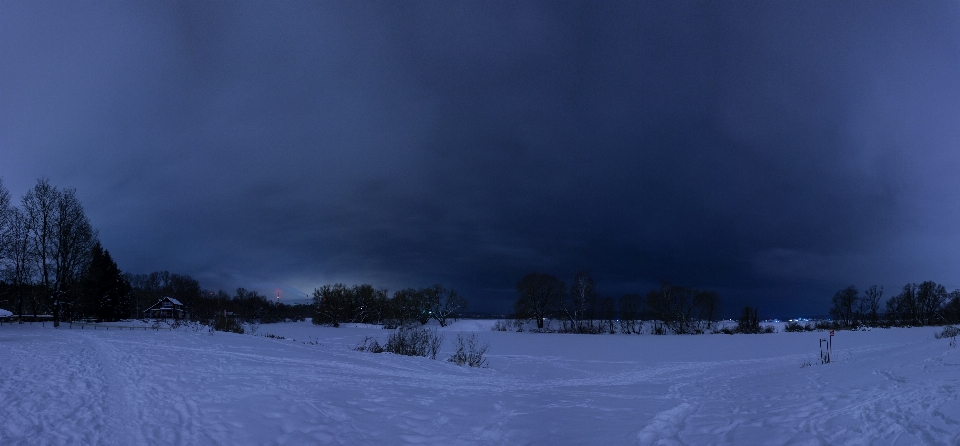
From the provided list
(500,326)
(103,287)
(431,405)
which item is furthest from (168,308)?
(431,405)

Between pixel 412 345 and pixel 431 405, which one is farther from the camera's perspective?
pixel 412 345

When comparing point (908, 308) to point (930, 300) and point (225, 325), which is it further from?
point (225, 325)

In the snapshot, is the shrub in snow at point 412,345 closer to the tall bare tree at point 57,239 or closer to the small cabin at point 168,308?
the tall bare tree at point 57,239

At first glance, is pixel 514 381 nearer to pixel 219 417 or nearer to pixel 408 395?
pixel 408 395

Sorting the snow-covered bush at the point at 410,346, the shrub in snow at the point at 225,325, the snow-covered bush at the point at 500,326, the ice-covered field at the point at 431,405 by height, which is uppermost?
the ice-covered field at the point at 431,405

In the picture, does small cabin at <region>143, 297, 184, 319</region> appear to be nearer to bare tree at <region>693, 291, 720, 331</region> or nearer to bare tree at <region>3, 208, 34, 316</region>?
bare tree at <region>3, 208, 34, 316</region>

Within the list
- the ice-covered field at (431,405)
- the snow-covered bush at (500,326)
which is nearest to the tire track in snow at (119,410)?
the ice-covered field at (431,405)

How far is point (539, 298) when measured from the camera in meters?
73.2

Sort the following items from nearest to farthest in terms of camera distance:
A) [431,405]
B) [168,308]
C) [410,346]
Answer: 1. [431,405]
2. [410,346]
3. [168,308]

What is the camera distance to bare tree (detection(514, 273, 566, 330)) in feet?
237

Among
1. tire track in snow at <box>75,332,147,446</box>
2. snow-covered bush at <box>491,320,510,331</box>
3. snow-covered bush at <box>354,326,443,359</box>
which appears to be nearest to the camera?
tire track in snow at <box>75,332,147,446</box>

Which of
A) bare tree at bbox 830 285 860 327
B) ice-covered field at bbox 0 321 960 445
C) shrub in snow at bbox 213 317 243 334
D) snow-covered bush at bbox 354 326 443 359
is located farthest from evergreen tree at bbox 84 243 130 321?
bare tree at bbox 830 285 860 327

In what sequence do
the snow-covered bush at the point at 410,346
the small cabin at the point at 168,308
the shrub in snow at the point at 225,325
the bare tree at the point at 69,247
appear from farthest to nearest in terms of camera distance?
1. the small cabin at the point at 168,308
2. the bare tree at the point at 69,247
3. the shrub in snow at the point at 225,325
4. the snow-covered bush at the point at 410,346

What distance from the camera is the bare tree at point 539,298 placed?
237 feet
